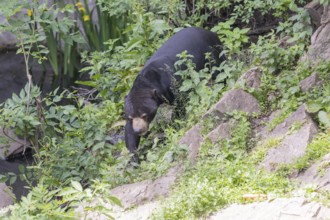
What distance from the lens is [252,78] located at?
7191 millimetres

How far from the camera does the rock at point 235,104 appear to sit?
22.2ft

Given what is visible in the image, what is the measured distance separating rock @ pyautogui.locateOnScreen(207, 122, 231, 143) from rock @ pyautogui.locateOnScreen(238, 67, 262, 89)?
0.69m

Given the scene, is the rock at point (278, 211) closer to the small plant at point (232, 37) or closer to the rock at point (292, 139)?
the rock at point (292, 139)

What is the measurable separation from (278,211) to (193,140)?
222 cm

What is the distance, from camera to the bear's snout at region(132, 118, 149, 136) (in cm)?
752

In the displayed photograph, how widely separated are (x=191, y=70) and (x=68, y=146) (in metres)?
1.46

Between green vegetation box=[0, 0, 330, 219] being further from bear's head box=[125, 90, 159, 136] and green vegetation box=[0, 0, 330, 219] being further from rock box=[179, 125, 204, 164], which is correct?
bear's head box=[125, 90, 159, 136]

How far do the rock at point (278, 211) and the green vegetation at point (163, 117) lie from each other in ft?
0.52

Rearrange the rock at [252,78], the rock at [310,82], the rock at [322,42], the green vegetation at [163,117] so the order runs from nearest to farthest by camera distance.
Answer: the green vegetation at [163,117] → the rock at [310,82] → the rock at [322,42] → the rock at [252,78]

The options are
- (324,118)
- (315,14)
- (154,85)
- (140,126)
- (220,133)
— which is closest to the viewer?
(324,118)

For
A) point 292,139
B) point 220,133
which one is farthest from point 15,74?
point 292,139

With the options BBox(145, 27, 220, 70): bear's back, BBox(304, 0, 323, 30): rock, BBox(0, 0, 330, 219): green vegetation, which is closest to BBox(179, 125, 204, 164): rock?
BBox(0, 0, 330, 219): green vegetation

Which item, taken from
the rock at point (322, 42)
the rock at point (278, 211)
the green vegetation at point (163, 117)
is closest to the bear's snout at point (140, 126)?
the green vegetation at point (163, 117)

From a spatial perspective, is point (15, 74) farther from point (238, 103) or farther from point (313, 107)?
point (313, 107)
